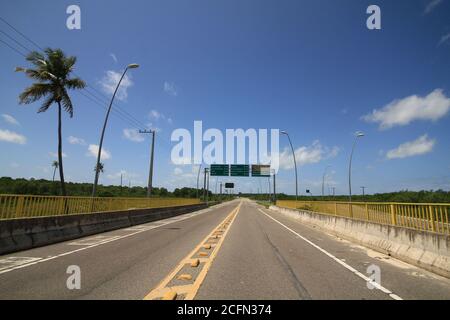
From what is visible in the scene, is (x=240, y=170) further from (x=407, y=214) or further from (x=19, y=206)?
(x=19, y=206)

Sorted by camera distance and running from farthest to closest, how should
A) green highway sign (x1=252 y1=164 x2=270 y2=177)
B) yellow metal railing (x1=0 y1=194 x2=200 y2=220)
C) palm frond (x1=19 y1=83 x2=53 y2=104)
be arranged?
green highway sign (x1=252 y1=164 x2=270 y2=177) → palm frond (x1=19 y1=83 x2=53 y2=104) → yellow metal railing (x1=0 y1=194 x2=200 y2=220)

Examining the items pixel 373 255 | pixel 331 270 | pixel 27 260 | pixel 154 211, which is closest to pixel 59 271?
pixel 27 260

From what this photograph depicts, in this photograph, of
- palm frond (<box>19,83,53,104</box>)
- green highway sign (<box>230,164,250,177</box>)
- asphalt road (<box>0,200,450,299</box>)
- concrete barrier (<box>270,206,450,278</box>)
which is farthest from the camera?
green highway sign (<box>230,164,250,177</box>)

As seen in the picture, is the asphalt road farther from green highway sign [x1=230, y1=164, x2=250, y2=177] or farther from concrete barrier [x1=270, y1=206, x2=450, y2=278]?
green highway sign [x1=230, y1=164, x2=250, y2=177]

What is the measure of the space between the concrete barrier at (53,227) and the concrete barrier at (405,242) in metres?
11.7

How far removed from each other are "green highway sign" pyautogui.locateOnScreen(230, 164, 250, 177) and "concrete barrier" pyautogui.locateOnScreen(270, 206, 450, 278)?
4274cm

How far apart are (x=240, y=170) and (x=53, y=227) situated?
48040 mm

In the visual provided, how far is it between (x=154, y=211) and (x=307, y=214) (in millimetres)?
12699

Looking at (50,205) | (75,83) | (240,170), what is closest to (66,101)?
(75,83)

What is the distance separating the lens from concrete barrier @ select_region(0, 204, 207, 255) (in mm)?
9836

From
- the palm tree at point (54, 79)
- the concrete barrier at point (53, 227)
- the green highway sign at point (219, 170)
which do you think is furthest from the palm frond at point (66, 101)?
the green highway sign at point (219, 170)

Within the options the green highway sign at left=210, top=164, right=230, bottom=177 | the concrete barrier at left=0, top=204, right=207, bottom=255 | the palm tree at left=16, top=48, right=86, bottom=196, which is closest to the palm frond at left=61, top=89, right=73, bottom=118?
the palm tree at left=16, top=48, right=86, bottom=196

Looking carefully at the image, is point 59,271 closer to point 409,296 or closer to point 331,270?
point 331,270

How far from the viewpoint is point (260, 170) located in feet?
188
